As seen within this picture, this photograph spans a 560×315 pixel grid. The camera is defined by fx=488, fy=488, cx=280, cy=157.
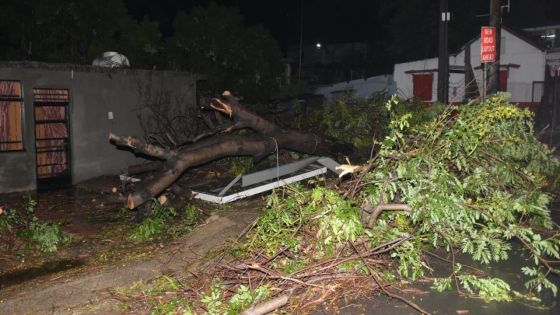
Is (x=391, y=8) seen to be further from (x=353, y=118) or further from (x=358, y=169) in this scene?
(x=358, y=169)

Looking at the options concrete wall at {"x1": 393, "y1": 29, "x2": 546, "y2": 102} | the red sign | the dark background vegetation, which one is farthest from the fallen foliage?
concrete wall at {"x1": 393, "y1": 29, "x2": 546, "y2": 102}

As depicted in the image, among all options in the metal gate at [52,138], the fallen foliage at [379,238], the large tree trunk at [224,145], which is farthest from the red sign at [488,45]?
the metal gate at [52,138]

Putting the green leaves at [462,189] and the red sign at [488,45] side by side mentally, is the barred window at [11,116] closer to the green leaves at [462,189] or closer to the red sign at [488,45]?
the green leaves at [462,189]

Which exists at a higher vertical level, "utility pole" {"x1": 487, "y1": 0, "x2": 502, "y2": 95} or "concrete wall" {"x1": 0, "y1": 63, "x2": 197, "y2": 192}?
"utility pole" {"x1": 487, "y1": 0, "x2": 502, "y2": 95}

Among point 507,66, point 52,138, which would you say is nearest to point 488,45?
point 52,138

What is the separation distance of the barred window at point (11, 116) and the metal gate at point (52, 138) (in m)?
0.33

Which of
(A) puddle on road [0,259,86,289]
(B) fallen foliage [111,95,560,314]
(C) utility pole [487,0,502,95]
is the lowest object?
(A) puddle on road [0,259,86,289]

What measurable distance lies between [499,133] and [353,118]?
14.7ft

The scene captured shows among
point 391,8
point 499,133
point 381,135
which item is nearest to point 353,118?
point 381,135

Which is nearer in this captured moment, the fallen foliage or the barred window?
the fallen foliage

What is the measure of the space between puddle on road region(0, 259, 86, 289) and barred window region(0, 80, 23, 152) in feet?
14.3

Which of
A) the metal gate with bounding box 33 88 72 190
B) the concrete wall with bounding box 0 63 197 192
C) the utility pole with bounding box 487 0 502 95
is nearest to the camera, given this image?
the concrete wall with bounding box 0 63 197 192

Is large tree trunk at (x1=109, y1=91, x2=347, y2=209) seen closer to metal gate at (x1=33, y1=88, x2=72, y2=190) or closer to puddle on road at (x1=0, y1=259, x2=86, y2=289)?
puddle on road at (x1=0, y1=259, x2=86, y2=289)

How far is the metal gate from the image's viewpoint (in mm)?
9734
